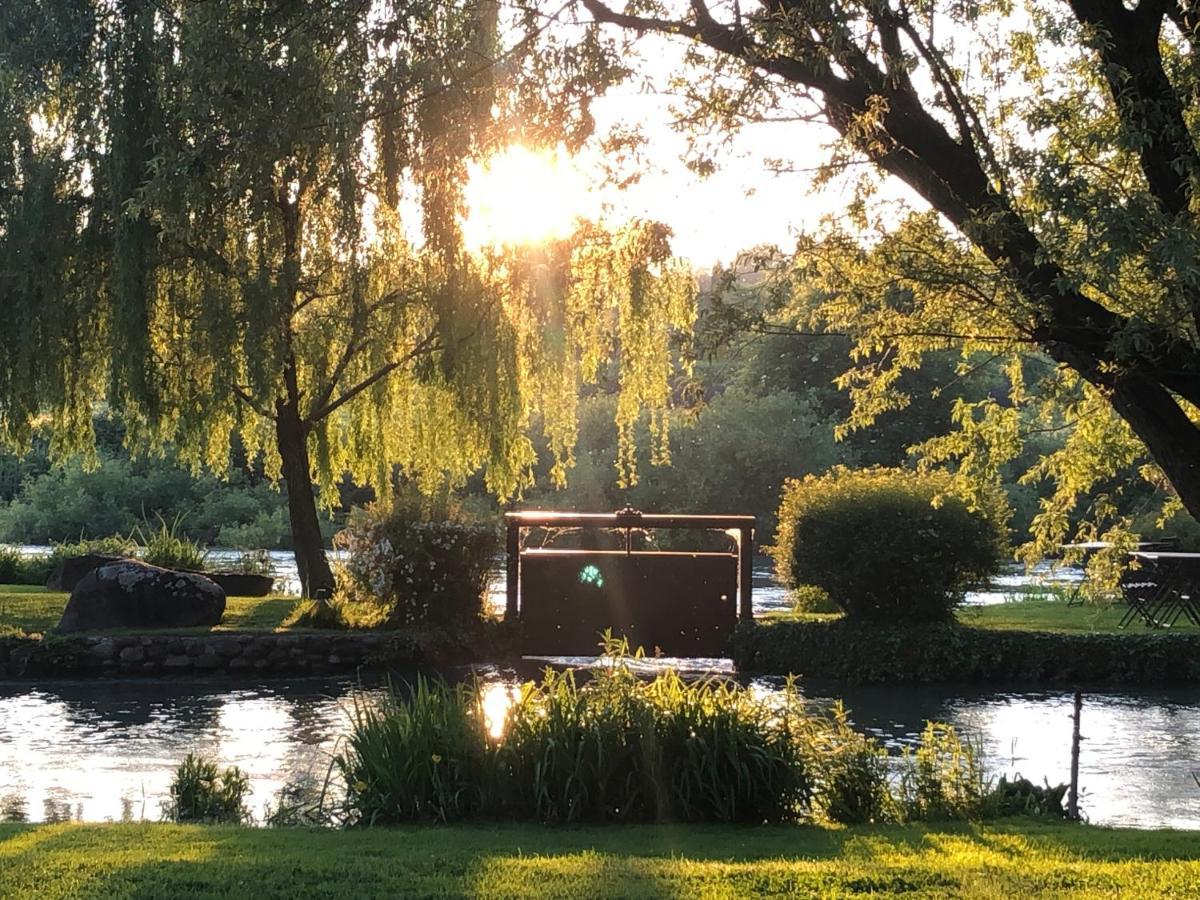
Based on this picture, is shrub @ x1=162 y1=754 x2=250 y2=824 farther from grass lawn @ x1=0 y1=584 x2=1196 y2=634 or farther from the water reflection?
grass lawn @ x1=0 y1=584 x2=1196 y2=634

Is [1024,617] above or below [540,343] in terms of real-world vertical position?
below

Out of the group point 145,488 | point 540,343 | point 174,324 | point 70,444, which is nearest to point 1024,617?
point 540,343

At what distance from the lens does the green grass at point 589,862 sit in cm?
565

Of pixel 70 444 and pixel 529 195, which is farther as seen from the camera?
pixel 70 444

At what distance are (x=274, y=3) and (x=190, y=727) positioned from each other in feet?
22.5

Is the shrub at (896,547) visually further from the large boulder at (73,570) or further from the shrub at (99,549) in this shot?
the shrub at (99,549)

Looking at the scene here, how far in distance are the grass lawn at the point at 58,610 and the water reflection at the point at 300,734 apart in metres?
2.03

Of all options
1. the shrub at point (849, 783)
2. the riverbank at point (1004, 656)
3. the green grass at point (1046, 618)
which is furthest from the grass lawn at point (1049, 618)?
the shrub at point (849, 783)

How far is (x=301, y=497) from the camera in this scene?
19188 mm

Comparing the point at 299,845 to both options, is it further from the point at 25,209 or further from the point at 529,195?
the point at 25,209

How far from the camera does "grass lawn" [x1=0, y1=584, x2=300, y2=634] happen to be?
55.2ft

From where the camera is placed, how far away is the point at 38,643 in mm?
15391

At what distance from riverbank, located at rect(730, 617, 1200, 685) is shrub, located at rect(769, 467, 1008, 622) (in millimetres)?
443

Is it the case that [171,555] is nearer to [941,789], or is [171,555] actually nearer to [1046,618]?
[1046,618]
